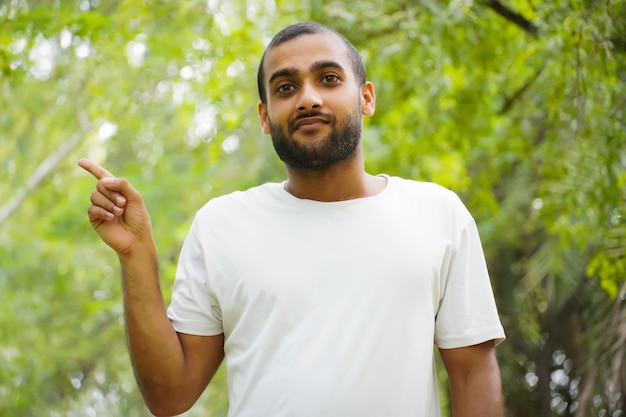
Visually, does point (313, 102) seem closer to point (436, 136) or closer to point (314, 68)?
point (314, 68)

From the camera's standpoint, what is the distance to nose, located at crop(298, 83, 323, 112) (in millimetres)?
2141

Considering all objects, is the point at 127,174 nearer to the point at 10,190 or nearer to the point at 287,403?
the point at 10,190

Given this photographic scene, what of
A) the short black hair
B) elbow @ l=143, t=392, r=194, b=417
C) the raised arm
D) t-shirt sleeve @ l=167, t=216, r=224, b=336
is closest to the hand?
the raised arm

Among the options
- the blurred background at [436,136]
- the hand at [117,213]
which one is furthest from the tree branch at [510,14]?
the hand at [117,213]

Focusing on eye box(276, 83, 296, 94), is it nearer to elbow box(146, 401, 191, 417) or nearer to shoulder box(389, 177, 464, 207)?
shoulder box(389, 177, 464, 207)

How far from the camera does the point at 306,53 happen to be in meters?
2.23

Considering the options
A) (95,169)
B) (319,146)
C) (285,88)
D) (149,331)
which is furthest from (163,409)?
(285,88)

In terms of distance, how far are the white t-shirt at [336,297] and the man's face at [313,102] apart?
5.0 inches

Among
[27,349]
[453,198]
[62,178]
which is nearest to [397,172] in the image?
[453,198]

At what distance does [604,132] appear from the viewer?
3650mm

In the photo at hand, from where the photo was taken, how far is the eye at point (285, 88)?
7.28ft

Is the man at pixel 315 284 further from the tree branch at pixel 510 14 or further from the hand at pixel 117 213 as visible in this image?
the tree branch at pixel 510 14

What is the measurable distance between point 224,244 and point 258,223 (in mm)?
100

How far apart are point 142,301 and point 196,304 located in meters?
0.15
